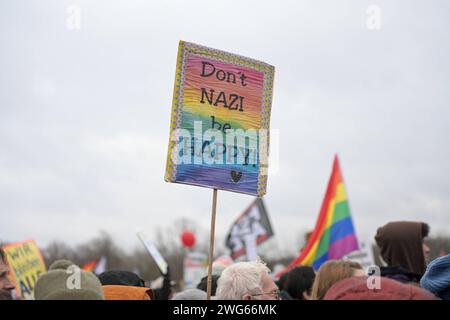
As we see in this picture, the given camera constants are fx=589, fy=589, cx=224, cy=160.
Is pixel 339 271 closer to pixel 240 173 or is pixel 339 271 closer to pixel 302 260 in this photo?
pixel 240 173

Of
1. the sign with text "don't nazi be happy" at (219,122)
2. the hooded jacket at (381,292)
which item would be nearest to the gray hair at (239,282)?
the sign with text "don't nazi be happy" at (219,122)

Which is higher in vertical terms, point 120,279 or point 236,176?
point 236,176

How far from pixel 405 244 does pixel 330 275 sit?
1.41 meters

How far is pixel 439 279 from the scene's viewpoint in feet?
11.1

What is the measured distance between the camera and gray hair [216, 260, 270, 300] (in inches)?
148

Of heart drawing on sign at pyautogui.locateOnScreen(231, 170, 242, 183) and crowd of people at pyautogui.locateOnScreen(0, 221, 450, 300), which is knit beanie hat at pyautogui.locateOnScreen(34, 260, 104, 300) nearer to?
crowd of people at pyautogui.locateOnScreen(0, 221, 450, 300)

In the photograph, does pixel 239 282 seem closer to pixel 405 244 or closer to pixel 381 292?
pixel 381 292

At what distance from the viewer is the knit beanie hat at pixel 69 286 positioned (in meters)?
3.03

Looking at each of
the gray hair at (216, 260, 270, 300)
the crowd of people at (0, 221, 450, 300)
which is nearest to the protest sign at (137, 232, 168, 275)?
the crowd of people at (0, 221, 450, 300)

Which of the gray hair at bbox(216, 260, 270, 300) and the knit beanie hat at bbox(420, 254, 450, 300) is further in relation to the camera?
the gray hair at bbox(216, 260, 270, 300)

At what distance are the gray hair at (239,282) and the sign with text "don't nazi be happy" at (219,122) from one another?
0.68 meters

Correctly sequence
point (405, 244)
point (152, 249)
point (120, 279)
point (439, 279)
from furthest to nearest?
point (152, 249) → point (405, 244) → point (120, 279) → point (439, 279)

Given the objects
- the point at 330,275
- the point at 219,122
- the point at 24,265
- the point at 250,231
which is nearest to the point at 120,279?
the point at 219,122

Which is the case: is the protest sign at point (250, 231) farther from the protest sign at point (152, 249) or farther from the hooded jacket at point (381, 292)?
the hooded jacket at point (381, 292)
